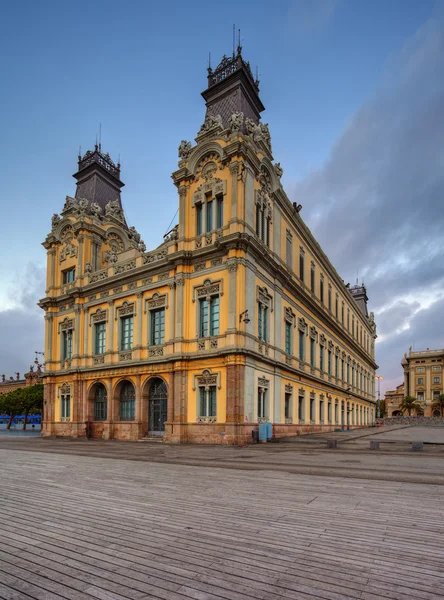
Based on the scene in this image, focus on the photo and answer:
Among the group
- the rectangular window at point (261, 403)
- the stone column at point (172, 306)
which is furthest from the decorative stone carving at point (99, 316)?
the rectangular window at point (261, 403)

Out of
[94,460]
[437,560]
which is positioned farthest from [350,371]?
[437,560]

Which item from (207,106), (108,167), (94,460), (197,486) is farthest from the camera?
(108,167)

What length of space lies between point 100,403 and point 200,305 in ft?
44.0

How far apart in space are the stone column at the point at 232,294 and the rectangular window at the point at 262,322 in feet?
10.7

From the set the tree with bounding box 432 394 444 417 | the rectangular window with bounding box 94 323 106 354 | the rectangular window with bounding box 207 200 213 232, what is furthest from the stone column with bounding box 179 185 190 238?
the tree with bounding box 432 394 444 417

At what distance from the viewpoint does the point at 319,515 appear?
7.04 meters

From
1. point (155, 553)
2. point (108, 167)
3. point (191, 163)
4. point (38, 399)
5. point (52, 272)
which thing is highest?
point (108, 167)

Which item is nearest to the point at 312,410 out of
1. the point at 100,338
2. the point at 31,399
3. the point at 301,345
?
the point at 301,345

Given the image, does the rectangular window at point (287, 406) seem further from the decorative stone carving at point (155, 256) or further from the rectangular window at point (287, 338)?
the decorative stone carving at point (155, 256)

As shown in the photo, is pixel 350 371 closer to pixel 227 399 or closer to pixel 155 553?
pixel 227 399

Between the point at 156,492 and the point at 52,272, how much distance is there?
113 feet

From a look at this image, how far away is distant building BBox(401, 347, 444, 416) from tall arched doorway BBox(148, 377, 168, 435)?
116569 mm

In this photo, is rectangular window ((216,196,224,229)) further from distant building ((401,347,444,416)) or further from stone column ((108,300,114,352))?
distant building ((401,347,444,416))

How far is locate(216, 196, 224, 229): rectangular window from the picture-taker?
27406 mm
